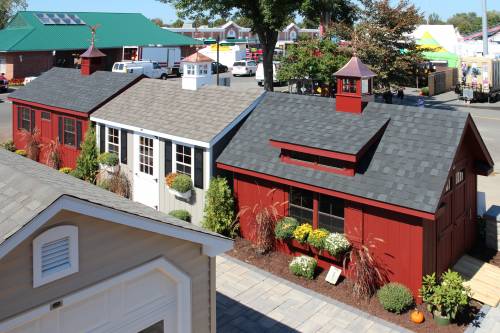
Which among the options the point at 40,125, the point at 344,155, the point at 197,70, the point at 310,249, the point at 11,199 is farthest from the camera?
the point at 40,125

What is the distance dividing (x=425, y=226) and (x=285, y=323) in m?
3.91

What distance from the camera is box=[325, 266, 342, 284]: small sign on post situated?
1359 centimetres

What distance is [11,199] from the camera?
21.2 ft

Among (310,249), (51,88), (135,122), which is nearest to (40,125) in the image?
(51,88)

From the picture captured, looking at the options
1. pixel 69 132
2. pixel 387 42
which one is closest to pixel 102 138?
pixel 69 132

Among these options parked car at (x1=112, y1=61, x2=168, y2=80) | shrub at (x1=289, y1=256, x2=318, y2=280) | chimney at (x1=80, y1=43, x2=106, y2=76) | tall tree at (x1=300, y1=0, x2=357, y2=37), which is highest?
tall tree at (x1=300, y1=0, x2=357, y2=37)

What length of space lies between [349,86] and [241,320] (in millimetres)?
7277

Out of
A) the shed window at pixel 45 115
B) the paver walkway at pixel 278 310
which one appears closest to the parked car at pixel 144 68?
the shed window at pixel 45 115

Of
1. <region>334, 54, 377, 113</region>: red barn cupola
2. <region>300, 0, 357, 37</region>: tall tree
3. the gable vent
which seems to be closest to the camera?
the gable vent

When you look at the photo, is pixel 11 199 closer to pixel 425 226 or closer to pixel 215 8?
pixel 425 226

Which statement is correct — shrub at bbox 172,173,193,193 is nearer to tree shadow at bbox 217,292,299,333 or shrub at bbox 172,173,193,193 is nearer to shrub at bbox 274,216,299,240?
shrub at bbox 274,216,299,240

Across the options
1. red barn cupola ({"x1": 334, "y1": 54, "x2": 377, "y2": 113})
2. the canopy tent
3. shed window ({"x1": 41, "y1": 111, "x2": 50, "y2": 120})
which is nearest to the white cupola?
red barn cupola ({"x1": 334, "y1": 54, "x2": 377, "y2": 113})

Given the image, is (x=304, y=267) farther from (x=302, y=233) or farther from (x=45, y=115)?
(x=45, y=115)

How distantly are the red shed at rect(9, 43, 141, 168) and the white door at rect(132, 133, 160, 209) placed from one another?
3402 mm
